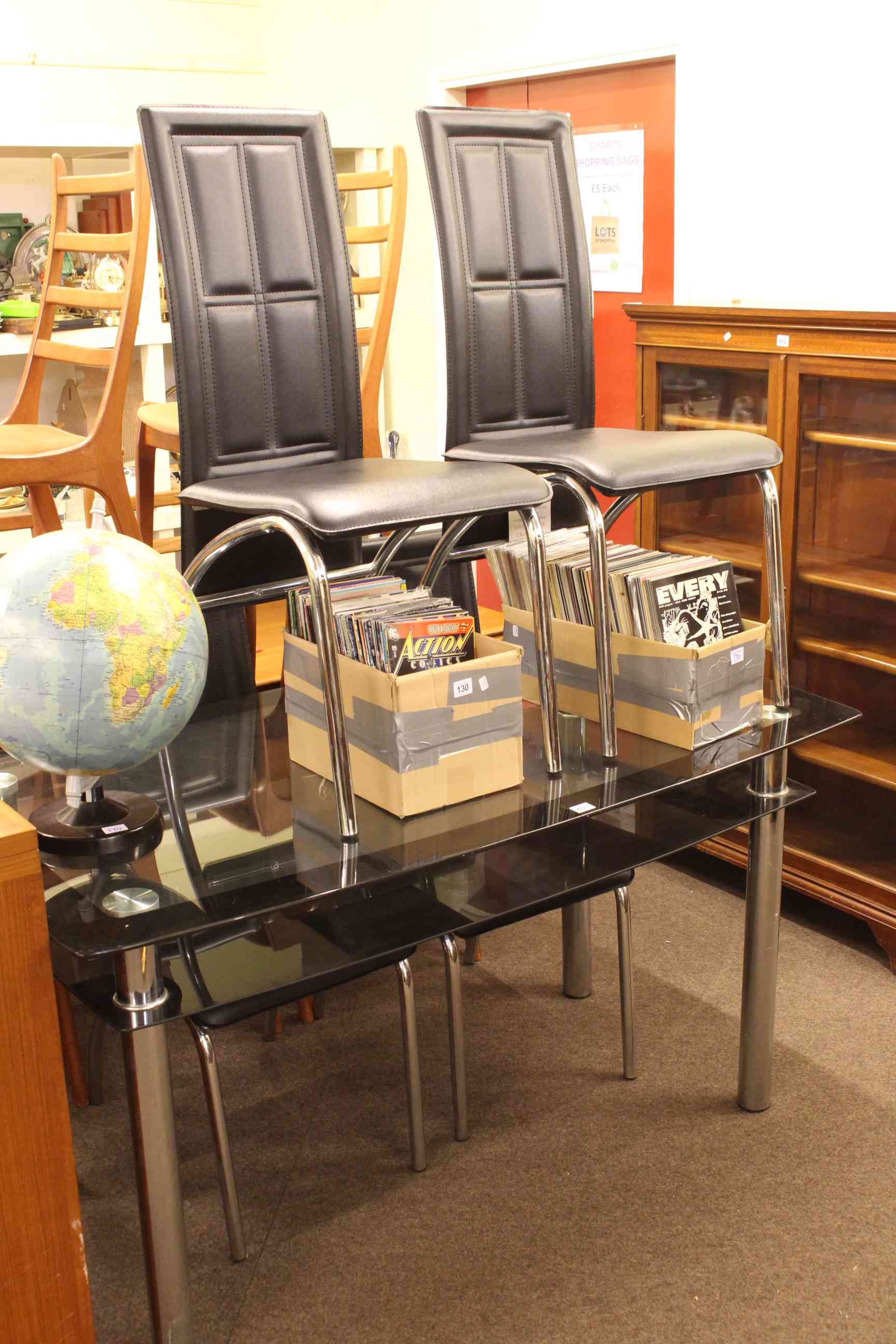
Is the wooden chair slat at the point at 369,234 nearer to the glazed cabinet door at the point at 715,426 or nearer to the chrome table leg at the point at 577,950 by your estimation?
the glazed cabinet door at the point at 715,426

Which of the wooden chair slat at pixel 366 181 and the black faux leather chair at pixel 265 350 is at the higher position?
the wooden chair slat at pixel 366 181

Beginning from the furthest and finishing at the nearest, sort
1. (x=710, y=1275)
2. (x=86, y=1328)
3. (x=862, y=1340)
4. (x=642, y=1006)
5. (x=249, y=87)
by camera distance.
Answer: (x=249, y=87), (x=642, y=1006), (x=710, y=1275), (x=862, y=1340), (x=86, y=1328)

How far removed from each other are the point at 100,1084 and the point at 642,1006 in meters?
1.01

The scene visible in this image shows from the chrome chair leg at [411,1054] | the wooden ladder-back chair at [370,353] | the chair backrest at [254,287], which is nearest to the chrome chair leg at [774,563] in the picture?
the chair backrest at [254,287]

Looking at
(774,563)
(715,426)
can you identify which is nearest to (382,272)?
(715,426)

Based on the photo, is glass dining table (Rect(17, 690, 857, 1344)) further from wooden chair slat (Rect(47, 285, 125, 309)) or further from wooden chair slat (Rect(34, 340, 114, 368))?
wooden chair slat (Rect(47, 285, 125, 309))

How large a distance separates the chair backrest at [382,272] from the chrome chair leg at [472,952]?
4.24ft

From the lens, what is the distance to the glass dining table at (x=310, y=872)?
4.65 ft

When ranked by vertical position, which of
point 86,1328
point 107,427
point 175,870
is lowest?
point 86,1328

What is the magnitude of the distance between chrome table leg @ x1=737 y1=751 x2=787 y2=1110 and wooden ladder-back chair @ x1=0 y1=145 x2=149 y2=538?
5.16 feet

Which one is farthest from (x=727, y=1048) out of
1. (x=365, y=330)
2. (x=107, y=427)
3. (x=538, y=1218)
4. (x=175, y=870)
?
(x=365, y=330)

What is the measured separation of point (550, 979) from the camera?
2588mm

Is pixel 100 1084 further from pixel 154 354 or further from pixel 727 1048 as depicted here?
pixel 154 354

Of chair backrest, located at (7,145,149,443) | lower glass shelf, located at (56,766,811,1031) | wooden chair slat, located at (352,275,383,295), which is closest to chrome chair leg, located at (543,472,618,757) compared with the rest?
lower glass shelf, located at (56,766,811,1031)
